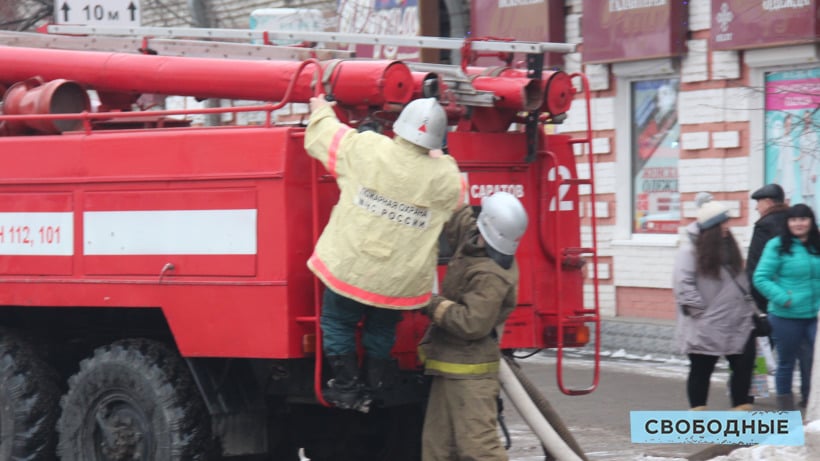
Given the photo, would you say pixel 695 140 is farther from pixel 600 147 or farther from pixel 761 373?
pixel 761 373

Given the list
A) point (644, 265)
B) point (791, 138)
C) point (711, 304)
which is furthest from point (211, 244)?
point (644, 265)

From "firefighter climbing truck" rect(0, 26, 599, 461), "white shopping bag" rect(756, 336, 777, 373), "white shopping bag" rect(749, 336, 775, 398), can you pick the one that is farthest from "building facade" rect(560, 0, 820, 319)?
"firefighter climbing truck" rect(0, 26, 599, 461)

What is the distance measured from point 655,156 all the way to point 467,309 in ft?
32.6

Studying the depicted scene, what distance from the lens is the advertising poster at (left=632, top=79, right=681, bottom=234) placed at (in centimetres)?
1597

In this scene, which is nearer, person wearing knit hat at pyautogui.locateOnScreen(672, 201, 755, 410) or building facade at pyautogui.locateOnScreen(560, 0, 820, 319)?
person wearing knit hat at pyautogui.locateOnScreen(672, 201, 755, 410)

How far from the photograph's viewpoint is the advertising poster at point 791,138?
1412cm

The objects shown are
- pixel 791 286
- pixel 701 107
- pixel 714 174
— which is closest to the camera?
pixel 791 286

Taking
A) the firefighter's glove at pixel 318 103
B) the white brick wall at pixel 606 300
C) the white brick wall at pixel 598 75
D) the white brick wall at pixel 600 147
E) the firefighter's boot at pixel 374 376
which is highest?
the white brick wall at pixel 598 75

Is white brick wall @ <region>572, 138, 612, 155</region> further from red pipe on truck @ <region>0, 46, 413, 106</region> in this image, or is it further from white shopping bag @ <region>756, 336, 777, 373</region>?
red pipe on truck @ <region>0, 46, 413, 106</region>

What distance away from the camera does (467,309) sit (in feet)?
22.0

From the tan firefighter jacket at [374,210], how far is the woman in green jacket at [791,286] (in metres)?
4.36

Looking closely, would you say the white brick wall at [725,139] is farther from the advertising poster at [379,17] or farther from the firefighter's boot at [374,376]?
the firefighter's boot at [374,376]

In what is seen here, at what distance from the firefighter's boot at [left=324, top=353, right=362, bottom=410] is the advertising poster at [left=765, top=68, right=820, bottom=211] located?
327 inches

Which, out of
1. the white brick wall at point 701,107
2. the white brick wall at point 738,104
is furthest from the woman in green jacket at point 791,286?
the white brick wall at point 701,107
